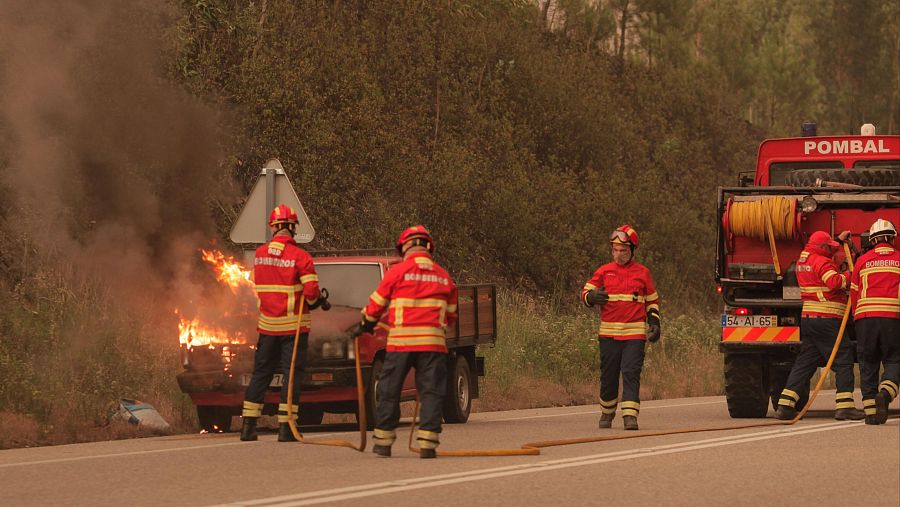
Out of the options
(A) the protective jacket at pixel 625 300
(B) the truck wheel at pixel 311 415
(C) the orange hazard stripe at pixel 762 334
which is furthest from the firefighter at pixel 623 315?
(B) the truck wheel at pixel 311 415

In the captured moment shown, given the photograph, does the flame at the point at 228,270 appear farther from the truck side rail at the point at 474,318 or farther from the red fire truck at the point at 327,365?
the truck side rail at the point at 474,318

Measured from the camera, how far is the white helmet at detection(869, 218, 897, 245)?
15.3m

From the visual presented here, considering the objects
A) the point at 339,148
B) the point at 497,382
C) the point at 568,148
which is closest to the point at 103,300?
the point at 497,382

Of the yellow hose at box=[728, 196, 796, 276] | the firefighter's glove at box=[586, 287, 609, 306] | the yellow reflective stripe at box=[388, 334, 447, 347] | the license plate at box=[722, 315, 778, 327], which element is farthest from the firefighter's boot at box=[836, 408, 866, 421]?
the yellow reflective stripe at box=[388, 334, 447, 347]

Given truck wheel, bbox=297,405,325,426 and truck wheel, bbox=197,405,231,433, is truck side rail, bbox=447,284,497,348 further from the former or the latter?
truck wheel, bbox=197,405,231,433

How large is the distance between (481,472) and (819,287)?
6.56 metres

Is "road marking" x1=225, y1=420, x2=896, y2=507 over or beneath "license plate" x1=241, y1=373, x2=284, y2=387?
beneath

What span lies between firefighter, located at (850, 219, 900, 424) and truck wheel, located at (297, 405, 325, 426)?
5.60 m

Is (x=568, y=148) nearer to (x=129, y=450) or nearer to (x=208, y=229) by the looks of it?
(x=208, y=229)

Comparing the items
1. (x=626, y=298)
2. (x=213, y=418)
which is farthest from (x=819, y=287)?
(x=213, y=418)

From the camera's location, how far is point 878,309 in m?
15.3

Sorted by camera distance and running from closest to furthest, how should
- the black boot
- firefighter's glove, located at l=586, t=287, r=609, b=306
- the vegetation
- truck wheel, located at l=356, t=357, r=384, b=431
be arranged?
the black boot < truck wheel, located at l=356, t=357, r=384, b=431 < firefighter's glove, located at l=586, t=287, r=609, b=306 < the vegetation

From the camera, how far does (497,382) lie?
20062 millimetres

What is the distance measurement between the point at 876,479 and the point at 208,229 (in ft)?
38.0
